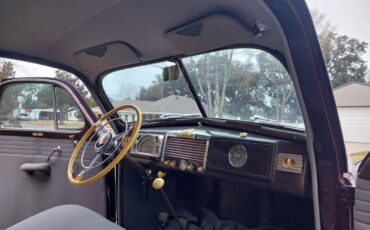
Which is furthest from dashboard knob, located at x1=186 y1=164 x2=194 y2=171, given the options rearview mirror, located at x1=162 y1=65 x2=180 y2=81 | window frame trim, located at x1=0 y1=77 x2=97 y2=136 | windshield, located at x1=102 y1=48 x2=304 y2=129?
window frame trim, located at x1=0 y1=77 x2=97 y2=136

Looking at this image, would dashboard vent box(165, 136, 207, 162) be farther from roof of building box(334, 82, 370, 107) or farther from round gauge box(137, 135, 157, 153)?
roof of building box(334, 82, 370, 107)

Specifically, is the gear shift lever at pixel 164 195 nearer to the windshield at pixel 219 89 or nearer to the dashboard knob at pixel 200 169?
the dashboard knob at pixel 200 169

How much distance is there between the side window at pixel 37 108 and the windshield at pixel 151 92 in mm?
358

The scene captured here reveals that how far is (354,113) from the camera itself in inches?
44.0

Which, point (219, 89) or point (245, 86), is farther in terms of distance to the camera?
point (219, 89)

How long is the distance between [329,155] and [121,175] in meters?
1.61

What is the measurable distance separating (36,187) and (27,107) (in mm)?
675

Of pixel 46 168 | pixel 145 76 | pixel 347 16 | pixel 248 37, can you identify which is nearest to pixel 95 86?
pixel 145 76

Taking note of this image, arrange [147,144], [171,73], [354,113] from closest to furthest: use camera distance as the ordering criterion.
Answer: [354,113], [147,144], [171,73]

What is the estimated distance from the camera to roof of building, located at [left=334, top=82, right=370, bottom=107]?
43.4 inches

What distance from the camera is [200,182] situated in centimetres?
234

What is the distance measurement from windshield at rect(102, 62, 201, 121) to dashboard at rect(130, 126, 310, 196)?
248 millimetres

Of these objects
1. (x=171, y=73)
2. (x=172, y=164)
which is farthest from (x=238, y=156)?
(x=171, y=73)

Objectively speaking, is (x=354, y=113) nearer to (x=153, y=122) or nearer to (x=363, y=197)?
(x=363, y=197)
